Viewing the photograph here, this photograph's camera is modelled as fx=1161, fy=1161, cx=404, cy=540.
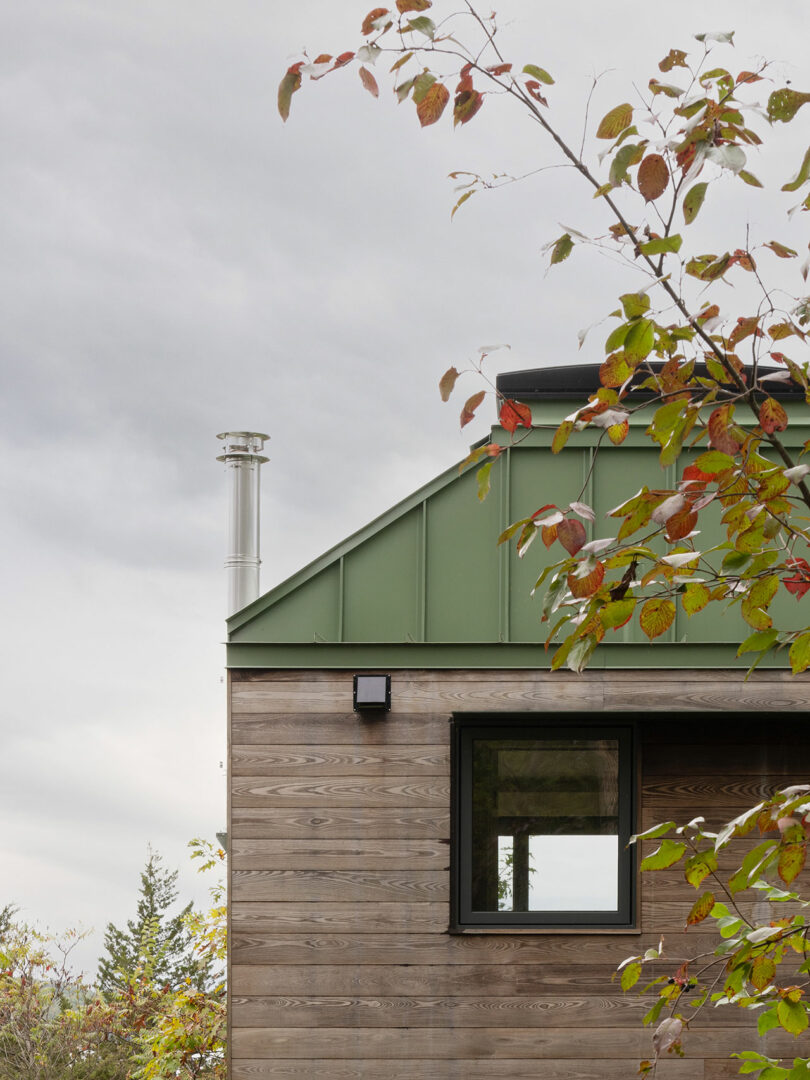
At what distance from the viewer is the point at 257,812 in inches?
233

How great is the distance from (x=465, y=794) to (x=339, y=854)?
2.34 feet

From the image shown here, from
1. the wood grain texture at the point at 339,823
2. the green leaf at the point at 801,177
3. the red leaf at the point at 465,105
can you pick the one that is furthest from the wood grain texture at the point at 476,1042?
the green leaf at the point at 801,177

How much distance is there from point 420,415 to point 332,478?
3.64ft

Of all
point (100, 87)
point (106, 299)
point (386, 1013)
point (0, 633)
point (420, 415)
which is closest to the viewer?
point (386, 1013)

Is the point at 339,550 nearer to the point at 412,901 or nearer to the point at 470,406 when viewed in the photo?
the point at 412,901

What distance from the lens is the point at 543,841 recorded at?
19.5 feet

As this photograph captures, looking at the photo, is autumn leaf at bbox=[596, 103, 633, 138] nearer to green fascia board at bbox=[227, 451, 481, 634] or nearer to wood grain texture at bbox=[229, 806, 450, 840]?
green fascia board at bbox=[227, 451, 481, 634]

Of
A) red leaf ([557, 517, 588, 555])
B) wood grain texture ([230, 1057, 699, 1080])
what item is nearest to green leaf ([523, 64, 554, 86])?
red leaf ([557, 517, 588, 555])

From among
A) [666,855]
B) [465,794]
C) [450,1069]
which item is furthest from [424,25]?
[450,1069]

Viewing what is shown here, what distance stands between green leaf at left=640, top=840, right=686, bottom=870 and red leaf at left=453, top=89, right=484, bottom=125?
1.38 meters

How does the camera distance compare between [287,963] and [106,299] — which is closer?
[287,963]

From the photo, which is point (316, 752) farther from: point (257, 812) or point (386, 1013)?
point (386, 1013)

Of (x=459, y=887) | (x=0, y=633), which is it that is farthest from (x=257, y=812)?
(x=0, y=633)

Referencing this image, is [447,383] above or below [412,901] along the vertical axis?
Result: above
